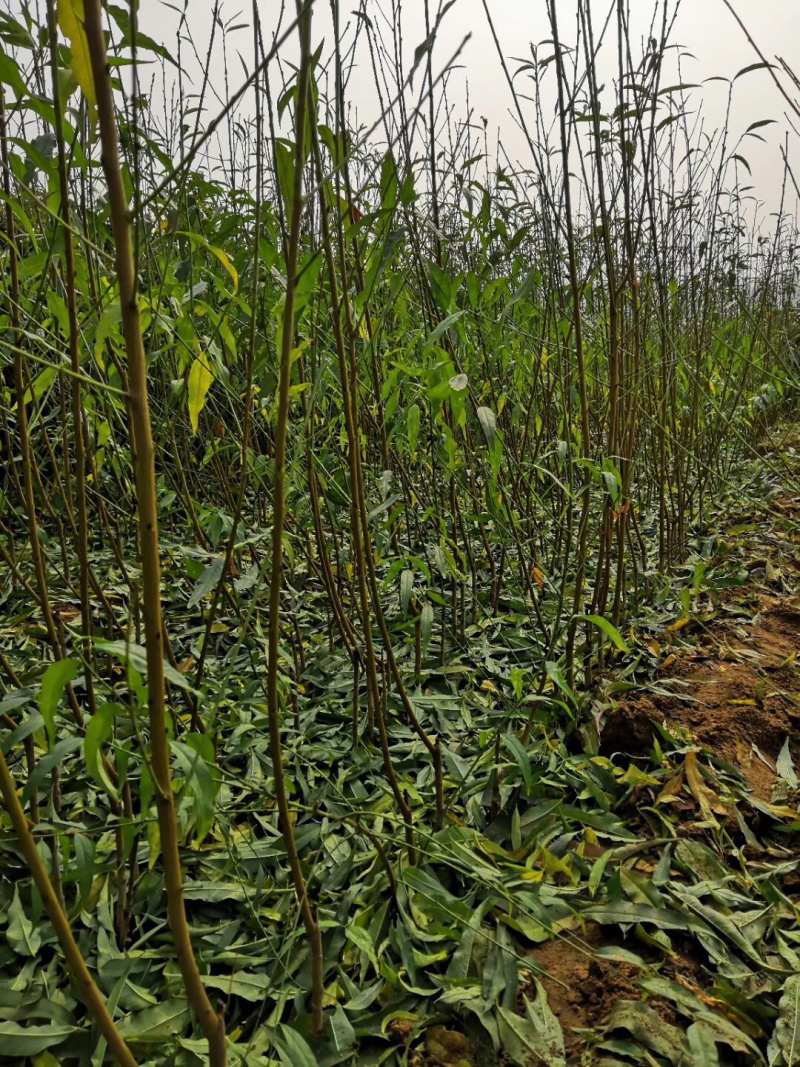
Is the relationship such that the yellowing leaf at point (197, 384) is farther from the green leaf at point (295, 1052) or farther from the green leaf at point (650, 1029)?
the green leaf at point (650, 1029)

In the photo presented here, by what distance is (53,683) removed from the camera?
0.48 metres

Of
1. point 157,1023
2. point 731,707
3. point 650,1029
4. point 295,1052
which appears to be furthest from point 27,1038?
point 731,707

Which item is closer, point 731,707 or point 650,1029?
point 650,1029

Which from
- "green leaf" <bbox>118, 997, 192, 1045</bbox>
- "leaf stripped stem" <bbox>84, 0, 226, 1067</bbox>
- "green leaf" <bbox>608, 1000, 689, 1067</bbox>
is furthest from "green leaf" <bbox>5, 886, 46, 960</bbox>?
"green leaf" <bbox>608, 1000, 689, 1067</bbox>

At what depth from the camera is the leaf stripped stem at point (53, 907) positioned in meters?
0.55

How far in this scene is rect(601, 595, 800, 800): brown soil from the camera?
4.27ft

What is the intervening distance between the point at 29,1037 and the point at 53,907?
0.36 meters

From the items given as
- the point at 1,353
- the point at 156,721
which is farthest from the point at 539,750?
the point at 1,353

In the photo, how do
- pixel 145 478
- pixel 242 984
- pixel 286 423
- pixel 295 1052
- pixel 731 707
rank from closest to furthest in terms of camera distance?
1. pixel 145 478
2. pixel 286 423
3. pixel 295 1052
4. pixel 242 984
5. pixel 731 707

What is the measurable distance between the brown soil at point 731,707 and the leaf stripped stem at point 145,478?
946mm

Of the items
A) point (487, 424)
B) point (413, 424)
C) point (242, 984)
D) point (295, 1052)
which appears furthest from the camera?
point (413, 424)

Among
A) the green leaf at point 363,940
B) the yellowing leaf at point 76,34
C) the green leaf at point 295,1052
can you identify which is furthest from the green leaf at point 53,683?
→ the green leaf at point 363,940

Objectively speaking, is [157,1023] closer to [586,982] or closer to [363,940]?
[363,940]

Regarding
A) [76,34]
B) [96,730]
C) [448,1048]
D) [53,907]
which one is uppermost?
[76,34]
